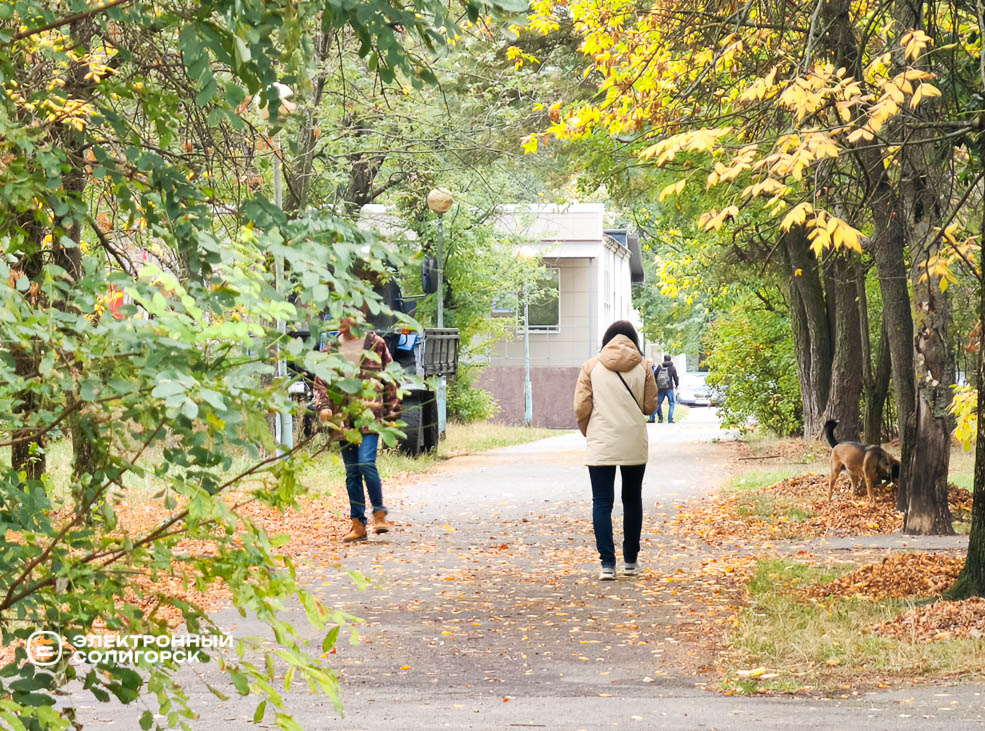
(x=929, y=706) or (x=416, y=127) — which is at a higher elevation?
(x=416, y=127)

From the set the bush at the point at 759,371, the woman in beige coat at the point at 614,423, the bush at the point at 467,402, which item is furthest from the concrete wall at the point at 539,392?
the woman in beige coat at the point at 614,423

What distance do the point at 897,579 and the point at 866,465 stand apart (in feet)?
18.8

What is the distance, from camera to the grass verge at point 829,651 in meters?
6.47

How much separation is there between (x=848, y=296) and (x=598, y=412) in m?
11.9

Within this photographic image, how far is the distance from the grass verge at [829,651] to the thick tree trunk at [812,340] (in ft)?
46.7

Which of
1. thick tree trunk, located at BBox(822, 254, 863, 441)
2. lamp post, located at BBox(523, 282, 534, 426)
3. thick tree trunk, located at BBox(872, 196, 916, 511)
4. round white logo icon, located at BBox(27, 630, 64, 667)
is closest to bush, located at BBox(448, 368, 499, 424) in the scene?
lamp post, located at BBox(523, 282, 534, 426)

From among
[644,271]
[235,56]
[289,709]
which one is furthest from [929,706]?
[644,271]

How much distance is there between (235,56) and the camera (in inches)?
116

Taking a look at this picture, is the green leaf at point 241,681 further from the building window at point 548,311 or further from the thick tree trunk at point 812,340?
the building window at point 548,311

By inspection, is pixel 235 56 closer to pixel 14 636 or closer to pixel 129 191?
pixel 129 191

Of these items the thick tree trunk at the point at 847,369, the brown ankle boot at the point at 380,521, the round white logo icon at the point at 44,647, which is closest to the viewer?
the round white logo icon at the point at 44,647

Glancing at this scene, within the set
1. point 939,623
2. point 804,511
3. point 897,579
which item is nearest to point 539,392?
point 804,511

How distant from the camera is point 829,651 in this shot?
701cm

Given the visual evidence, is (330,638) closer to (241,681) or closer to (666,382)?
(241,681)
